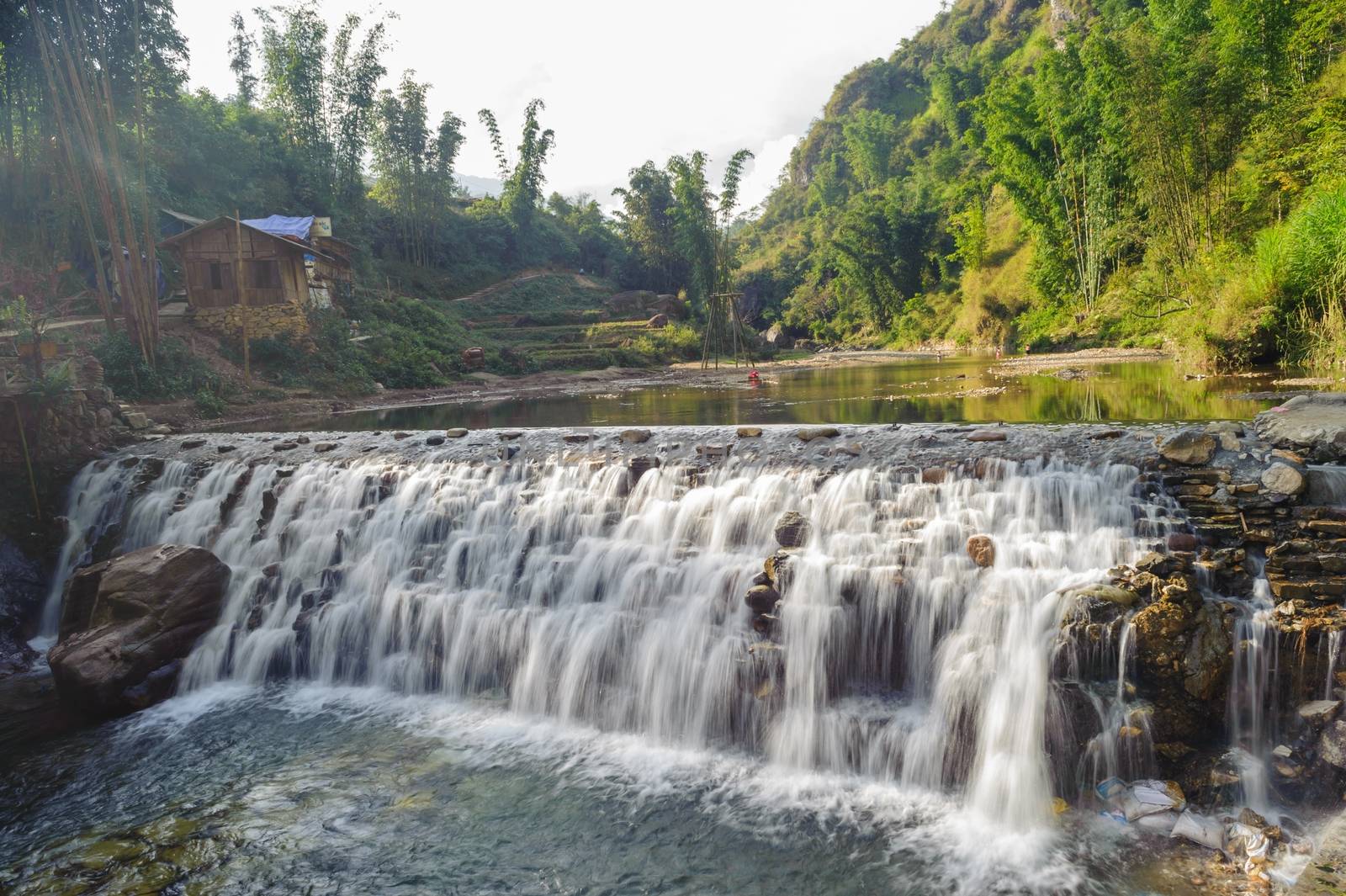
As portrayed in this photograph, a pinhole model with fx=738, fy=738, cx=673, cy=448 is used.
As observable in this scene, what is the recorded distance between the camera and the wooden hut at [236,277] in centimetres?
2586

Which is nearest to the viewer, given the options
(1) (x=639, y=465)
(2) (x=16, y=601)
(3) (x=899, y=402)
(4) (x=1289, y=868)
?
(4) (x=1289, y=868)

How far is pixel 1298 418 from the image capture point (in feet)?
22.4

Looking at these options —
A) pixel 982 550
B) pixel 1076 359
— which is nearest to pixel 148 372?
pixel 982 550

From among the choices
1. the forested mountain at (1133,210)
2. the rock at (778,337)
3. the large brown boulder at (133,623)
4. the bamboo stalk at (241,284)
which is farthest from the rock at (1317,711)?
the rock at (778,337)

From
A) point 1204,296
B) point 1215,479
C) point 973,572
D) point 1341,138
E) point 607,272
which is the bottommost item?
point 973,572

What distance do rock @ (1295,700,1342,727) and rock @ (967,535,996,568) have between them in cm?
211

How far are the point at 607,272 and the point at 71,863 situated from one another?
6846 cm

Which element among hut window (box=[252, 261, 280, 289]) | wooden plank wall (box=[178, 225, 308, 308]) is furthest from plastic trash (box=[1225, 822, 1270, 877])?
hut window (box=[252, 261, 280, 289])

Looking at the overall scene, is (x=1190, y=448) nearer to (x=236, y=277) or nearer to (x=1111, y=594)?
(x=1111, y=594)

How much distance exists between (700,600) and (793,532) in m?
1.12

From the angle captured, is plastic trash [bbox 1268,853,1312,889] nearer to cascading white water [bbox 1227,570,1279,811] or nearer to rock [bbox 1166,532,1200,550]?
cascading white water [bbox 1227,570,1279,811]

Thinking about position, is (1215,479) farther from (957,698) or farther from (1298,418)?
(957,698)

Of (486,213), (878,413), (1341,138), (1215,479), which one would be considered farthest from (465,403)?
(486,213)

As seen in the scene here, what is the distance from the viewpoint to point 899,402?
1628 centimetres
